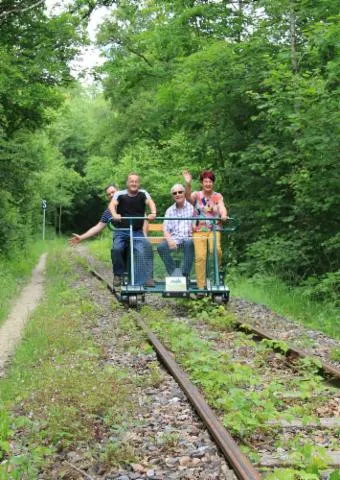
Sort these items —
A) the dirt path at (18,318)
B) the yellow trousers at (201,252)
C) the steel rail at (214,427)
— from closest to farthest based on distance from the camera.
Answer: the steel rail at (214,427) → the dirt path at (18,318) → the yellow trousers at (201,252)

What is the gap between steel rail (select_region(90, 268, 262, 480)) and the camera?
332cm

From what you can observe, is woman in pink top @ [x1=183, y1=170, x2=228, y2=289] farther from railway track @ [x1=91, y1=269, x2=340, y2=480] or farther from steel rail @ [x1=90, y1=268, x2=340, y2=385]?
railway track @ [x1=91, y1=269, x2=340, y2=480]

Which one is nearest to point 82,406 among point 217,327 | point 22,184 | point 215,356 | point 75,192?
point 215,356

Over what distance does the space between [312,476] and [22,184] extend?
59.2 feet

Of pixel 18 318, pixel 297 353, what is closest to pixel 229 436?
pixel 297 353

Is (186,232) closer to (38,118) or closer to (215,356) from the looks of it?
(215,356)

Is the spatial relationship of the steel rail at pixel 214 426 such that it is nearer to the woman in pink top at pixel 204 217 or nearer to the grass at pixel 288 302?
the grass at pixel 288 302

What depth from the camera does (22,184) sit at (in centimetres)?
2006

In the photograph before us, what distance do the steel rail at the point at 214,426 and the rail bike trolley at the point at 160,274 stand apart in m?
3.12

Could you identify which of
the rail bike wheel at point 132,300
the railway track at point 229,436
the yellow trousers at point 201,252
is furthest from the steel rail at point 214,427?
the yellow trousers at point 201,252

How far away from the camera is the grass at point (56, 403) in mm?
3861

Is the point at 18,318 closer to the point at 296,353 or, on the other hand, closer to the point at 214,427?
the point at 296,353

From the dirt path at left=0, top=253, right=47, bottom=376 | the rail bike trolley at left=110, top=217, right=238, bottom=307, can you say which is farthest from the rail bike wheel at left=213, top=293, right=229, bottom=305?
the dirt path at left=0, top=253, right=47, bottom=376

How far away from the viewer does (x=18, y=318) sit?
11109mm
